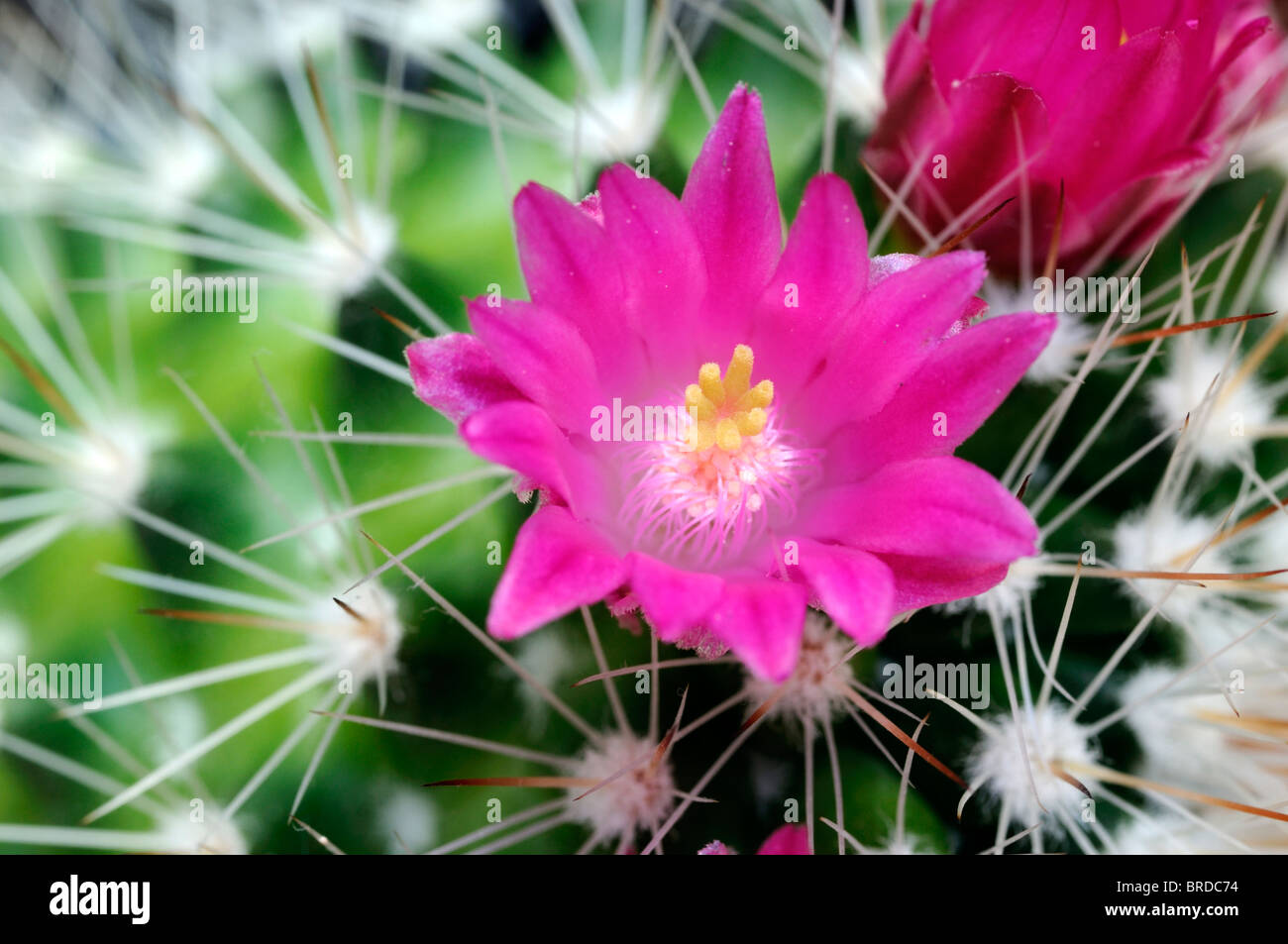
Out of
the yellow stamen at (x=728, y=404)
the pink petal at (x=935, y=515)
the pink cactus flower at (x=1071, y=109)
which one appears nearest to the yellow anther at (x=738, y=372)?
the yellow stamen at (x=728, y=404)

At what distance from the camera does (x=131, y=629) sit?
0.87m

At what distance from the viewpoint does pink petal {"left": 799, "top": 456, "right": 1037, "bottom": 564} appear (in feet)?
1.91

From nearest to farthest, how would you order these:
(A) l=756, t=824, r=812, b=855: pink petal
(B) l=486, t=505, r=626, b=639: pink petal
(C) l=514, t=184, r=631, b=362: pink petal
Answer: (B) l=486, t=505, r=626, b=639: pink petal < (C) l=514, t=184, r=631, b=362: pink petal < (A) l=756, t=824, r=812, b=855: pink petal

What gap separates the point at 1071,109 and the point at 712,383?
1.04 ft

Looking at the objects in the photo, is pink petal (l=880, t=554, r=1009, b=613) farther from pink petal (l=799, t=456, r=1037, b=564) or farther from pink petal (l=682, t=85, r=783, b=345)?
pink petal (l=682, t=85, r=783, b=345)

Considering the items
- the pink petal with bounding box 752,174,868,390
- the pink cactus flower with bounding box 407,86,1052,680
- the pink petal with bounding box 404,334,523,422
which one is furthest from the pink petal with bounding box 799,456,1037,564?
the pink petal with bounding box 404,334,523,422

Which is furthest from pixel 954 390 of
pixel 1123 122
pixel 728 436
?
pixel 1123 122

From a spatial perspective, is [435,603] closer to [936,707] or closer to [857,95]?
[936,707]

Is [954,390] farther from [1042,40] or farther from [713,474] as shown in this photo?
[1042,40]

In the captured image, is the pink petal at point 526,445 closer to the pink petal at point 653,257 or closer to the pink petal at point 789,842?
the pink petal at point 653,257

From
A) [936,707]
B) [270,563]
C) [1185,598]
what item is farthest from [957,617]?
[270,563]

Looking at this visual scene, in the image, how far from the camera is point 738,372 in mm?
725

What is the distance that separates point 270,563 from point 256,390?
0.15 meters

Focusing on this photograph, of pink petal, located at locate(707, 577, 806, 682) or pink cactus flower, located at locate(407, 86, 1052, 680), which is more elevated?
pink cactus flower, located at locate(407, 86, 1052, 680)
